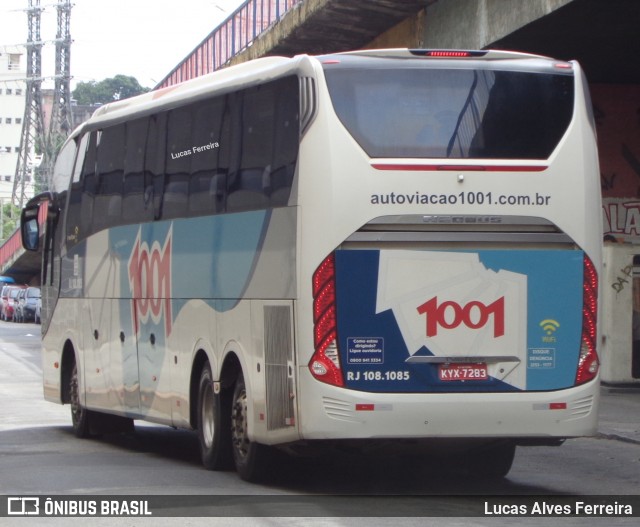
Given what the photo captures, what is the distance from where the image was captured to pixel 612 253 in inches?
943

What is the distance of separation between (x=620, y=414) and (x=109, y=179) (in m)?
7.67

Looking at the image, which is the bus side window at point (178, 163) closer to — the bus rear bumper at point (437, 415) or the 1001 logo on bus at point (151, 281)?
the 1001 logo on bus at point (151, 281)

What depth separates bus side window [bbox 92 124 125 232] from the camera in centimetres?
1559

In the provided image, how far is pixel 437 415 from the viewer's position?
10.8 metres

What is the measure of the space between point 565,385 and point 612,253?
13204 millimetres

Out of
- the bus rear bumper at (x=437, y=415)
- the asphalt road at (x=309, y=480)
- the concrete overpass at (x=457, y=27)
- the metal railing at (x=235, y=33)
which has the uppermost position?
the metal railing at (x=235, y=33)

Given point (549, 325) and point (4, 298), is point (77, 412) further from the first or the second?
point (4, 298)

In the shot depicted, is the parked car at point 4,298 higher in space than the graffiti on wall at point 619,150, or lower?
lower

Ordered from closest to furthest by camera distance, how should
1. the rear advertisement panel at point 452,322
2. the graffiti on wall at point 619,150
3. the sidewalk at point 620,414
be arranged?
the rear advertisement panel at point 452,322 → the sidewalk at point 620,414 → the graffiti on wall at point 619,150

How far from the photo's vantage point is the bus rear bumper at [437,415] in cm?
1072

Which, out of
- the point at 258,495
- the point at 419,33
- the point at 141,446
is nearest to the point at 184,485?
the point at 258,495

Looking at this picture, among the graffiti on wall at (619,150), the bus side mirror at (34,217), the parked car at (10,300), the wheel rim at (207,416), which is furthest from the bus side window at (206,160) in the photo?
the parked car at (10,300)

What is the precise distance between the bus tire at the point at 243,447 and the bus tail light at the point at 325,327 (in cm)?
148

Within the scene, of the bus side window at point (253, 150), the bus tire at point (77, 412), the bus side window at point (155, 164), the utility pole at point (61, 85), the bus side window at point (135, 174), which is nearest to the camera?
the bus side window at point (253, 150)
